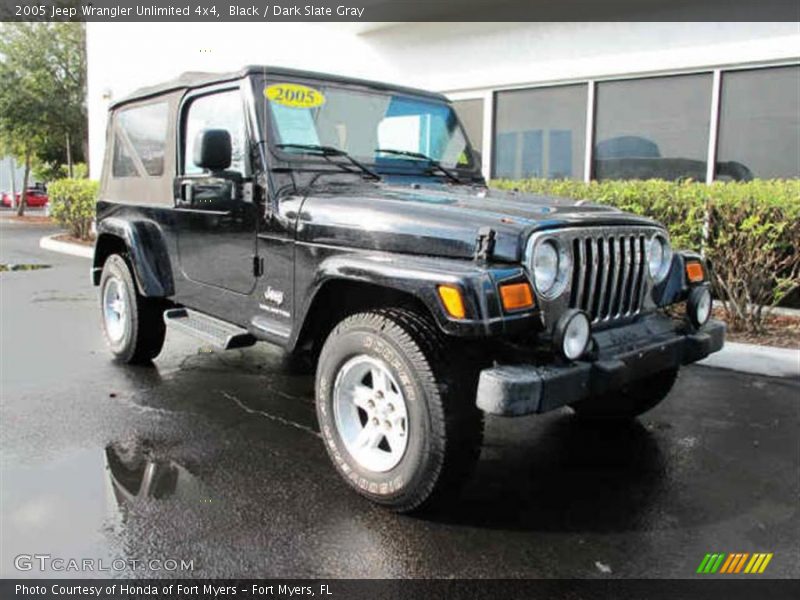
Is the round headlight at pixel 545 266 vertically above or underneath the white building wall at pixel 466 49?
underneath

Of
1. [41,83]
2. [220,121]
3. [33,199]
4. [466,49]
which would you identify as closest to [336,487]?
[220,121]

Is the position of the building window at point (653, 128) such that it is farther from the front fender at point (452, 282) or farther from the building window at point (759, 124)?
the front fender at point (452, 282)

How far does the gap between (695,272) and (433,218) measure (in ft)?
5.48

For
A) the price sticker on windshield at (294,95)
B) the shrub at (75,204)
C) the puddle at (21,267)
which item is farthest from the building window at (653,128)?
the shrub at (75,204)

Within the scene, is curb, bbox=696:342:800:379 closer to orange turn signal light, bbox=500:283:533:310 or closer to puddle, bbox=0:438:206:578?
orange turn signal light, bbox=500:283:533:310

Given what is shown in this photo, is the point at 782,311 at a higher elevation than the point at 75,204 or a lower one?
lower

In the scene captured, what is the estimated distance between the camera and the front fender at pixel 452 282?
290 cm

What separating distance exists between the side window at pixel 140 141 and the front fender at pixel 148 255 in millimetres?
404

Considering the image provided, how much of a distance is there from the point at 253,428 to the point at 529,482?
1.72 m

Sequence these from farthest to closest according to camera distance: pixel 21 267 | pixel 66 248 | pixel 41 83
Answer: pixel 41 83, pixel 66 248, pixel 21 267

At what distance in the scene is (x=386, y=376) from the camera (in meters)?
3.28

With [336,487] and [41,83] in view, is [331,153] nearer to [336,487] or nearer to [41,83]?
[336,487]

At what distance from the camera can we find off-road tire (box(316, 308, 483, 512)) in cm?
302

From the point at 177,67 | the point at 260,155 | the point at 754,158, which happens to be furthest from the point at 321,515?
the point at 177,67
